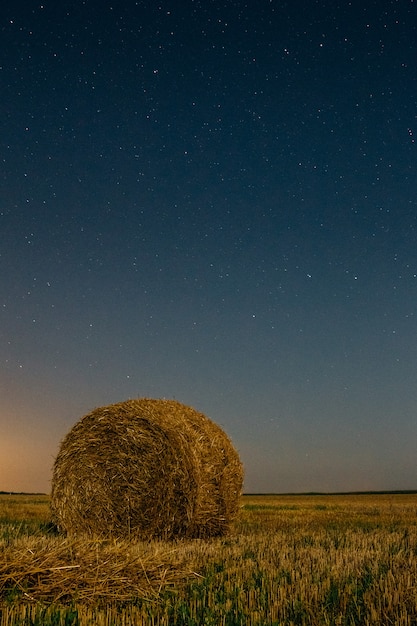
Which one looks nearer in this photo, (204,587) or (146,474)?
(204,587)

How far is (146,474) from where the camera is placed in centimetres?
1016

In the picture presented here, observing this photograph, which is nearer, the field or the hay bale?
the field

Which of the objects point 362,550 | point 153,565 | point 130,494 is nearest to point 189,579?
point 153,565

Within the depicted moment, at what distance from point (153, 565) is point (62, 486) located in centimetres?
551

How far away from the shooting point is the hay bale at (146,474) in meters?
9.91

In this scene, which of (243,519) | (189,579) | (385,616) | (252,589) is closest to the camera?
(385,616)

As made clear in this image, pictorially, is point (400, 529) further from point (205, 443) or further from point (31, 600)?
point (31, 600)

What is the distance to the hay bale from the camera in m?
9.91

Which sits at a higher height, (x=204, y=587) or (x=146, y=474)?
(x=146, y=474)

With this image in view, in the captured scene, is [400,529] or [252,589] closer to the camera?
[252,589]

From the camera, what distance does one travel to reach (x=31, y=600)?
4.70 m

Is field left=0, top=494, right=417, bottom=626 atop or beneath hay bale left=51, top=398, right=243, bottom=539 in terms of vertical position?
beneath

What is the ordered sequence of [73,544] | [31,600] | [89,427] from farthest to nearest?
[89,427], [73,544], [31,600]

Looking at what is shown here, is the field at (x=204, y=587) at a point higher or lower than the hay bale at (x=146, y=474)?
lower
